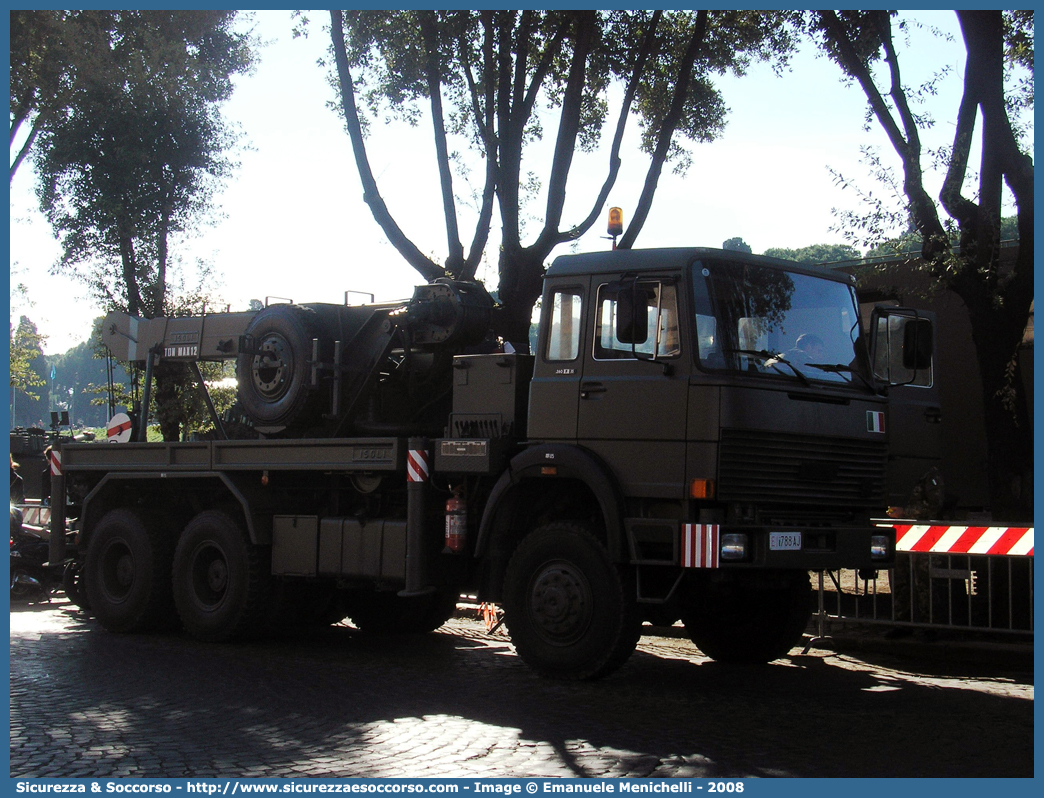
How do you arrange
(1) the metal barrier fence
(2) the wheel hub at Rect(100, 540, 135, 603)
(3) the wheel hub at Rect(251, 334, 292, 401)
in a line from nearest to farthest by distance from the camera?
(1) the metal barrier fence → (3) the wheel hub at Rect(251, 334, 292, 401) → (2) the wheel hub at Rect(100, 540, 135, 603)

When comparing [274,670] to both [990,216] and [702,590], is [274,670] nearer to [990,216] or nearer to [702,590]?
[702,590]

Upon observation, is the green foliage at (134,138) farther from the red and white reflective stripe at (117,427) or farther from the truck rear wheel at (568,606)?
the truck rear wheel at (568,606)

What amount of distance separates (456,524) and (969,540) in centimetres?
457

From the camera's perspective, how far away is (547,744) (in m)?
6.60

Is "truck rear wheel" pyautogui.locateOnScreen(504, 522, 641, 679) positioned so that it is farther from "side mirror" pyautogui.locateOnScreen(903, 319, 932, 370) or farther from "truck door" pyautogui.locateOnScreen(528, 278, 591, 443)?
"side mirror" pyautogui.locateOnScreen(903, 319, 932, 370)

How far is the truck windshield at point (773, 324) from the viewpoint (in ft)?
27.4

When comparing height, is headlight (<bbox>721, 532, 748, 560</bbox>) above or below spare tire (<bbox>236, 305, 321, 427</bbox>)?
below

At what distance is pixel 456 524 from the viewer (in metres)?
9.75

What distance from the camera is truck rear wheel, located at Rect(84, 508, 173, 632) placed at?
12.2 meters

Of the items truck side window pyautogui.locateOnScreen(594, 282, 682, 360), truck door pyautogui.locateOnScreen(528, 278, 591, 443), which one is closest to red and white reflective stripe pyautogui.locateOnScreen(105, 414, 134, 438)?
truck door pyautogui.locateOnScreen(528, 278, 591, 443)

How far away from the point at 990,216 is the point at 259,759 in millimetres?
9280

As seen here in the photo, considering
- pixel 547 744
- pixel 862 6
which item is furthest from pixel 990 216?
pixel 547 744

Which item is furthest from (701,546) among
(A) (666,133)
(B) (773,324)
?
(A) (666,133)

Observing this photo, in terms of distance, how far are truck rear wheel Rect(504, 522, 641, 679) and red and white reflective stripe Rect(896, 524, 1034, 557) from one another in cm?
322
